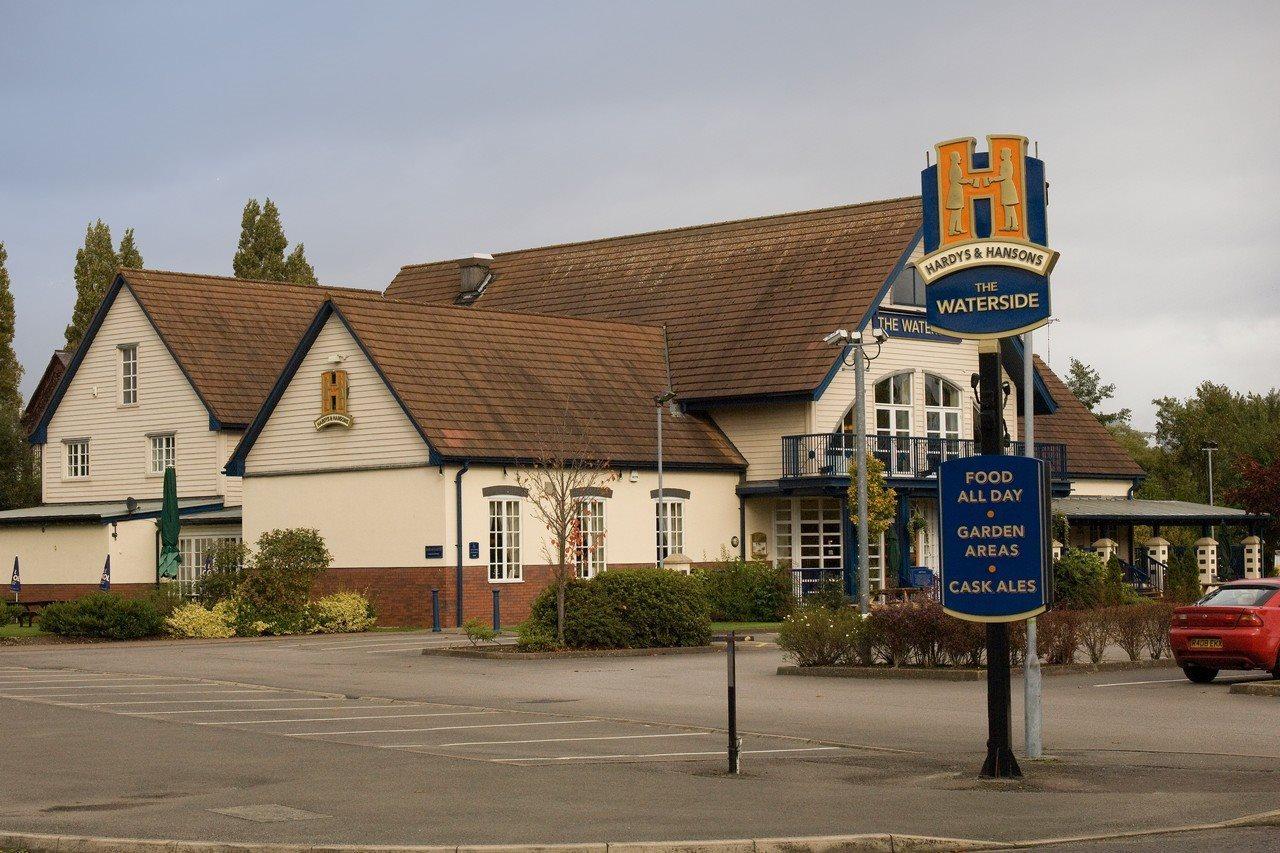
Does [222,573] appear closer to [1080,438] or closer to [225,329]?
[225,329]

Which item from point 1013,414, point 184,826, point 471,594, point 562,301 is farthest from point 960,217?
point 562,301

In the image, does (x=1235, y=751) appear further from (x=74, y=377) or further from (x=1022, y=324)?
(x=74, y=377)

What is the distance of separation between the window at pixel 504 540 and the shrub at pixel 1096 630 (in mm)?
17559

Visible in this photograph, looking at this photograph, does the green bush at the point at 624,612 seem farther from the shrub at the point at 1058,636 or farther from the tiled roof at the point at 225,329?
the tiled roof at the point at 225,329

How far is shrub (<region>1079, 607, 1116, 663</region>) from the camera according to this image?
25516 millimetres

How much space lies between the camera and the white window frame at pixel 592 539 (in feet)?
137

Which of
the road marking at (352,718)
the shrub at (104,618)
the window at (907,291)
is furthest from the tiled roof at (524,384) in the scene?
the road marking at (352,718)

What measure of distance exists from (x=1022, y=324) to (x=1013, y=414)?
3544cm

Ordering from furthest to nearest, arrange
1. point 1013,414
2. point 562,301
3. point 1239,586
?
point 562,301 → point 1013,414 → point 1239,586

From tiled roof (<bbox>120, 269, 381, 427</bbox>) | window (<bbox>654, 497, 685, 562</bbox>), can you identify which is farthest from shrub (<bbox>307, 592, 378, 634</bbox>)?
tiled roof (<bbox>120, 269, 381, 427</bbox>)

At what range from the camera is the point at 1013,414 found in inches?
1946

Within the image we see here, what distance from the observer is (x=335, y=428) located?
4191 centimetres

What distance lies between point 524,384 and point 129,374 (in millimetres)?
13419

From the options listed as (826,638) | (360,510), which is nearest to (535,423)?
(360,510)
